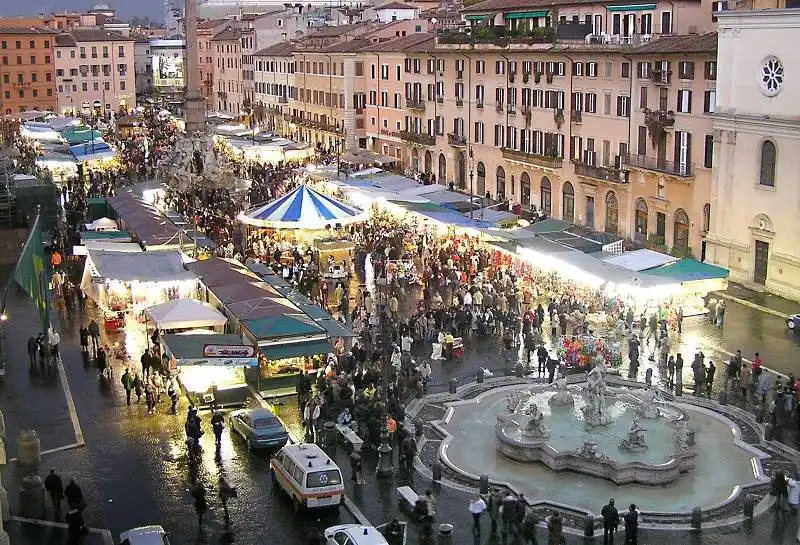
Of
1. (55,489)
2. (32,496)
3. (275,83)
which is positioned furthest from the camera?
(275,83)

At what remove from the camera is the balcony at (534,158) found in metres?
53.6

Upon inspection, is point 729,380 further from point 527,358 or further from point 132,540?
point 132,540

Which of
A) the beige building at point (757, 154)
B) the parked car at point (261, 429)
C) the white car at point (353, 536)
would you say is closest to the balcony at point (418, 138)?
the beige building at point (757, 154)

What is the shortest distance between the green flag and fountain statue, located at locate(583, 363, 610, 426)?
1408cm

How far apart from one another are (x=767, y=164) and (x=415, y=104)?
3258cm

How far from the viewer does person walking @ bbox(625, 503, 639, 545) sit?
762 inches

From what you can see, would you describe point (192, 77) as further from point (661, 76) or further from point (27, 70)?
point (27, 70)

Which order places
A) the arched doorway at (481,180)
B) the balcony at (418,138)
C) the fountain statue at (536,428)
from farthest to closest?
the balcony at (418,138) < the arched doorway at (481,180) < the fountain statue at (536,428)

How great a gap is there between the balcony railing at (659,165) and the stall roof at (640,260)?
9.07m

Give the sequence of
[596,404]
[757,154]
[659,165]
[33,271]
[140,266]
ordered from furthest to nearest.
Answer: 1. [659,165]
2. [757,154]
3. [140,266]
4. [33,271]
5. [596,404]

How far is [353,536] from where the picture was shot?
60.5 feet

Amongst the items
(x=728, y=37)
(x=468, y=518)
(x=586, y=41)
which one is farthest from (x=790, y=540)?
(x=586, y=41)

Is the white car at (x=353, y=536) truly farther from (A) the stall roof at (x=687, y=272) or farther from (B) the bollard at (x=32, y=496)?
(A) the stall roof at (x=687, y=272)

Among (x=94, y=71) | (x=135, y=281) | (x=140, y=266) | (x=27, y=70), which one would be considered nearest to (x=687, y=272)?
(x=135, y=281)
